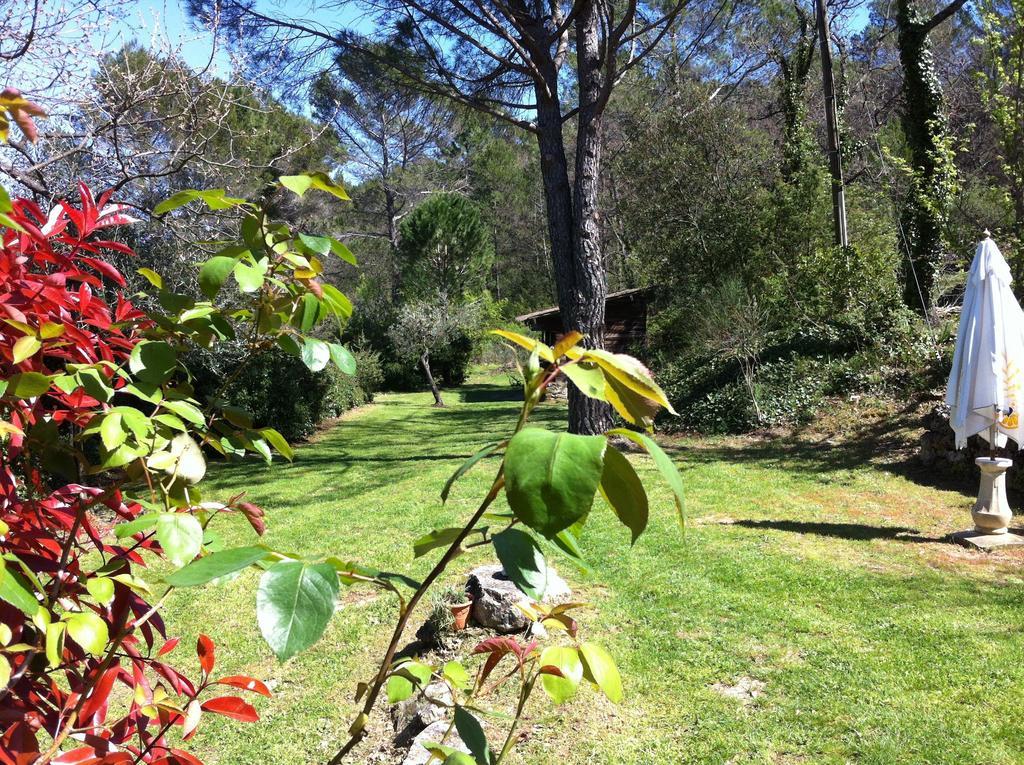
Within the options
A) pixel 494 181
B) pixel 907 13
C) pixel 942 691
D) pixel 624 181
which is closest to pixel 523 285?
pixel 494 181

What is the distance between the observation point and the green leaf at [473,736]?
0.61 metres

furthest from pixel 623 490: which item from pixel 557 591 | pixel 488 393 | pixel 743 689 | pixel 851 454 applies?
pixel 488 393

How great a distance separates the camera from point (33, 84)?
16.6 feet

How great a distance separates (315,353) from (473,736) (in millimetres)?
533

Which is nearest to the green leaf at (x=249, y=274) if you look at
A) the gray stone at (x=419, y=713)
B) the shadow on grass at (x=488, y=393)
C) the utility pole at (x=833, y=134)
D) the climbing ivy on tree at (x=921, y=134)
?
the gray stone at (x=419, y=713)

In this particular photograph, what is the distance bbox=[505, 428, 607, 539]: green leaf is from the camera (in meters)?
0.39

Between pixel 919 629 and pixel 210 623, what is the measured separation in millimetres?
4181

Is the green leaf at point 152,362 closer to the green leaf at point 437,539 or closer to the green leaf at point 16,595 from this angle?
the green leaf at point 16,595

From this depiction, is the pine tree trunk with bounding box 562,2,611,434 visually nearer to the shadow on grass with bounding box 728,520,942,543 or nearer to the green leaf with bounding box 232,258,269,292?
the shadow on grass with bounding box 728,520,942,543

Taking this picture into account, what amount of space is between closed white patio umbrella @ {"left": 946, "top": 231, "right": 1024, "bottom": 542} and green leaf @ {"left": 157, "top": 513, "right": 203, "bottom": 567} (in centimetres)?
561

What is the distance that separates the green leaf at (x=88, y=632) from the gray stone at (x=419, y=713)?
224 centimetres

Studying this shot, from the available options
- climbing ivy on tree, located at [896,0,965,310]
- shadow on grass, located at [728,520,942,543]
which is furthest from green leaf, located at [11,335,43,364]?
climbing ivy on tree, located at [896,0,965,310]

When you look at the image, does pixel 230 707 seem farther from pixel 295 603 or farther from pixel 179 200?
pixel 179 200

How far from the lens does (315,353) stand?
3.06 ft
